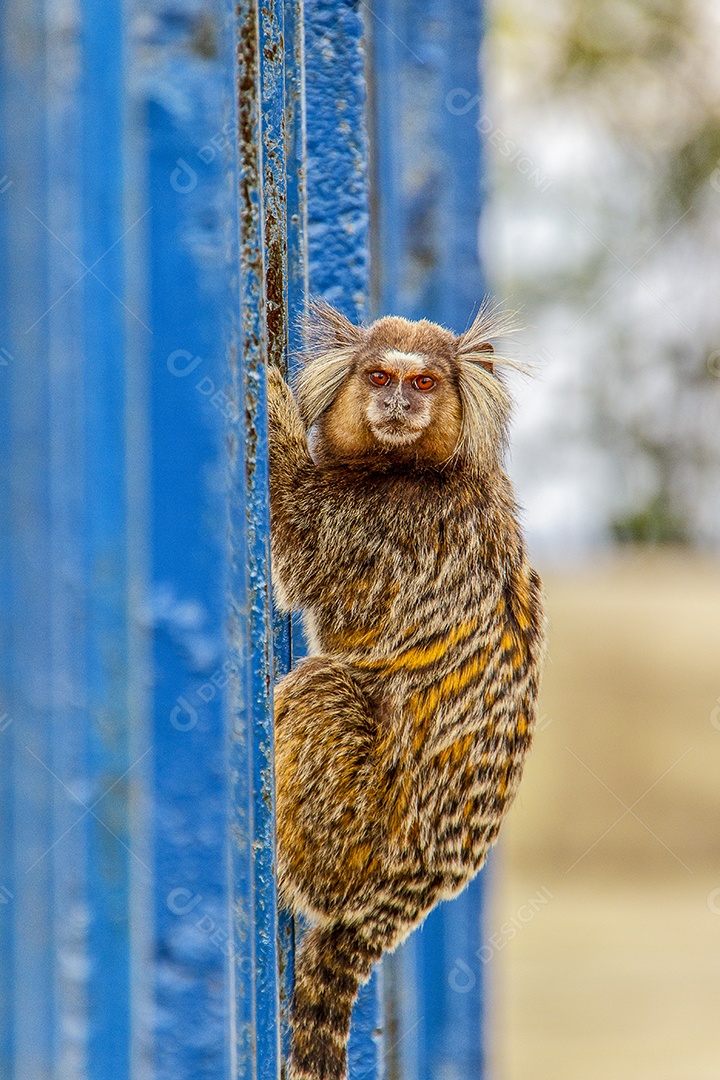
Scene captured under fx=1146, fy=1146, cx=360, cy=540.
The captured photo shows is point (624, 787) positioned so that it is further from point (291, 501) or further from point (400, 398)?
point (400, 398)

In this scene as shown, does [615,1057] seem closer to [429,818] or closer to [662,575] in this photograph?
[662,575]

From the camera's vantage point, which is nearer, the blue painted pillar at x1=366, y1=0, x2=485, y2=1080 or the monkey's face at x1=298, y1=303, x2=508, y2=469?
the monkey's face at x1=298, y1=303, x2=508, y2=469

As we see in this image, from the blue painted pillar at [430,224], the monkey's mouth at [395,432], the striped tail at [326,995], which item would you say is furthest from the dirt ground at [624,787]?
the striped tail at [326,995]

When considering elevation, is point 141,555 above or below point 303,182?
below

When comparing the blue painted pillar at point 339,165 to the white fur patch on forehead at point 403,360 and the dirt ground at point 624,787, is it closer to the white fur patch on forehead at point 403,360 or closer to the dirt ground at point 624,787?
the white fur patch on forehead at point 403,360

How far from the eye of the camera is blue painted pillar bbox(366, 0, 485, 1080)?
1.14 meters

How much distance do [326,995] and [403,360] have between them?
48 cm

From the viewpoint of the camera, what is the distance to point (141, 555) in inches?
23.4

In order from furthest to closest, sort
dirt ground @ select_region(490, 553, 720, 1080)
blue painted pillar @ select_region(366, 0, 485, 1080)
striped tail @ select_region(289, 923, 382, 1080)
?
1. dirt ground @ select_region(490, 553, 720, 1080)
2. blue painted pillar @ select_region(366, 0, 485, 1080)
3. striped tail @ select_region(289, 923, 382, 1080)

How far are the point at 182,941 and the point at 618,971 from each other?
5033 millimetres

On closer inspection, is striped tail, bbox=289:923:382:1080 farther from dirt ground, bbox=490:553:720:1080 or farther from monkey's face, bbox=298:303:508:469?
dirt ground, bbox=490:553:720:1080

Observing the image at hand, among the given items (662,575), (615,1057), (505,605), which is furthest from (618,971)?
(505,605)

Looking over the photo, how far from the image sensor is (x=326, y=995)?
80cm

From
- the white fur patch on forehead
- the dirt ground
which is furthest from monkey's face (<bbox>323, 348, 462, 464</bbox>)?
the dirt ground
